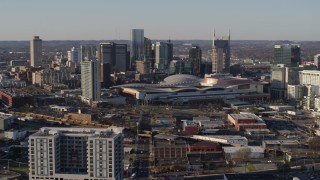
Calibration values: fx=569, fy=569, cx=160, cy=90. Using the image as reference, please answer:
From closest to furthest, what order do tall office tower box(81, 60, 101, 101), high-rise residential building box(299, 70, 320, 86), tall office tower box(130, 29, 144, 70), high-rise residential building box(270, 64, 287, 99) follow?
1. tall office tower box(81, 60, 101, 101)
2. high-rise residential building box(299, 70, 320, 86)
3. high-rise residential building box(270, 64, 287, 99)
4. tall office tower box(130, 29, 144, 70)

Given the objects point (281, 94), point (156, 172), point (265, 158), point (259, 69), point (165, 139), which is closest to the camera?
point (156, 172)

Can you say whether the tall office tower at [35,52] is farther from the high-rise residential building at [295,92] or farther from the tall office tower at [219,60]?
the high-rise residential building at [295,92]

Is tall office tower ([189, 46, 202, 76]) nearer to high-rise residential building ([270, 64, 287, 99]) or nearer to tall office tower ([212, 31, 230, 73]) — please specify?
tall office tower ([212, 31, 230, 73])

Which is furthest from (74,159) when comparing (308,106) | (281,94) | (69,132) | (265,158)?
(281,94)

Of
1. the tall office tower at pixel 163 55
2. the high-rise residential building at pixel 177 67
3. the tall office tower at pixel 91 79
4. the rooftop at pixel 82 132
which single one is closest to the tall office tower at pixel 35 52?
the tall office tower at pixel 163 55

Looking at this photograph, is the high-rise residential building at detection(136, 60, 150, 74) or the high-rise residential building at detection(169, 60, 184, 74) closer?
the high-rise residential building at detection(136, 60, 150, 74)

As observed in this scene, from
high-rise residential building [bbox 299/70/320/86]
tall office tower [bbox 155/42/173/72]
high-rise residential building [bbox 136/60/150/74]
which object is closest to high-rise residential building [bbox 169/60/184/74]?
high-rise residential building [bbox 136/60/150/74]

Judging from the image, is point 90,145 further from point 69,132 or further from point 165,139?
point 165,139

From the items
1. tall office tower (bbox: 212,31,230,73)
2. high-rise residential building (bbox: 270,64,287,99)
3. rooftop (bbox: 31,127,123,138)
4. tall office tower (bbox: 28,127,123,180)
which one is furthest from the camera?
tall office tower (bbox: 212,31,230,73)
